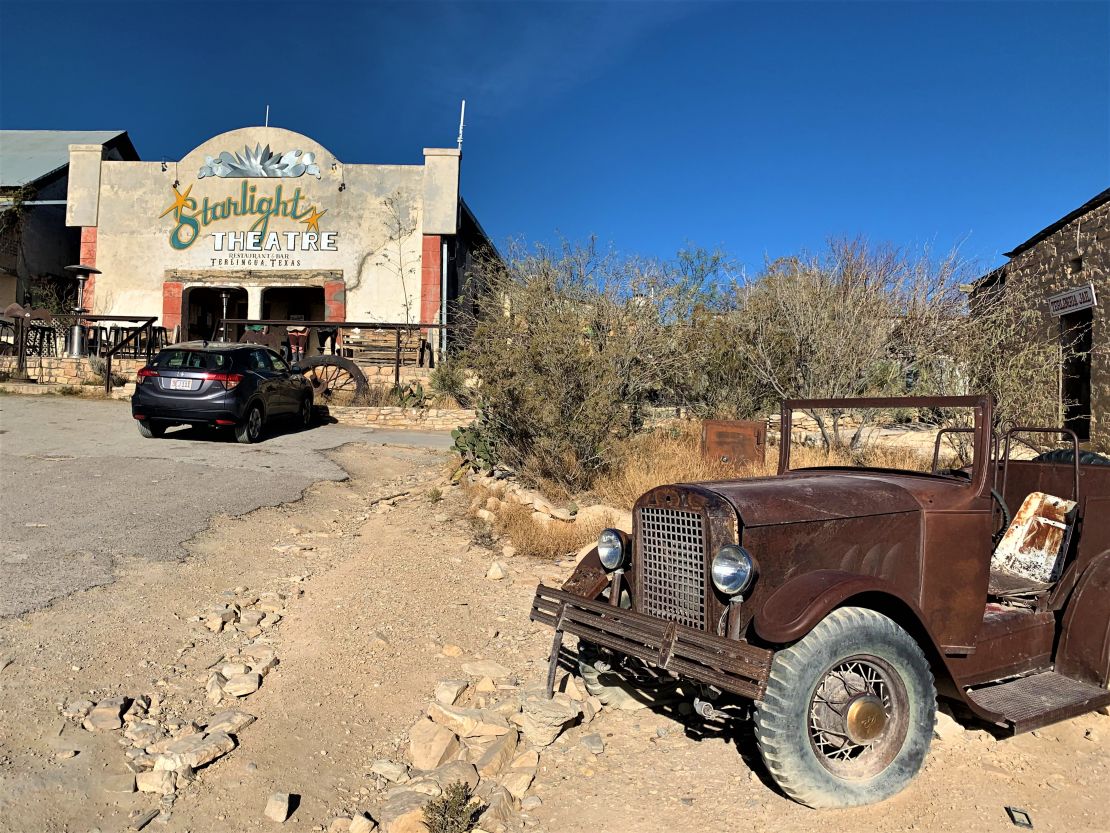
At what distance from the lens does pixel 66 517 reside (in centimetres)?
646

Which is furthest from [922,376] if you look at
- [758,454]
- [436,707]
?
[436,707]

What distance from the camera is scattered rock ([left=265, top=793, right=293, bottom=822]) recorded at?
2836mm

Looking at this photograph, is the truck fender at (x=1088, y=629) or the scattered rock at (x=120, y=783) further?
the truck fender at (x=1088, y=629)

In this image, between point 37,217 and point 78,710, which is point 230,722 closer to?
point 78,710

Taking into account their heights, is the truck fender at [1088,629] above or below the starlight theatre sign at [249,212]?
below

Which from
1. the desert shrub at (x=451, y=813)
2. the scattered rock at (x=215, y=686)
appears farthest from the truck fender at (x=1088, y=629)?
the scattered rock at (x=215, y=686)

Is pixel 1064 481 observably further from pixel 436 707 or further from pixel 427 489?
pixel 427 489

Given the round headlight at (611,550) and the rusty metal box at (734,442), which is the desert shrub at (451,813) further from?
the rusty metal box at (734,442)

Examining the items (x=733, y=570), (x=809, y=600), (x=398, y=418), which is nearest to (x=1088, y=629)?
(x=809, y=600)

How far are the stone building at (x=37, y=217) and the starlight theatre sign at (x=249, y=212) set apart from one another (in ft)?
11.7

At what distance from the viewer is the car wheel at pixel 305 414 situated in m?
14.0

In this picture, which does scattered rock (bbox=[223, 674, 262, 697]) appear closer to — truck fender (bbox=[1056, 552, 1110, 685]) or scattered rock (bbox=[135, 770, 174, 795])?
scattered rock (bbox=[135, 770, 174, 795])

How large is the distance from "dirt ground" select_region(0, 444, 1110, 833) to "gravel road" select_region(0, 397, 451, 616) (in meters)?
0.41

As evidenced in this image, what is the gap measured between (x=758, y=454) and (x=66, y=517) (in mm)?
6495
